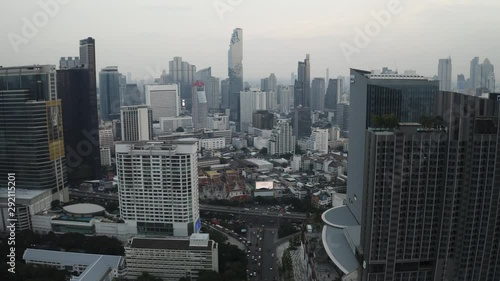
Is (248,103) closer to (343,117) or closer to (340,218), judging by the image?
(343,117)

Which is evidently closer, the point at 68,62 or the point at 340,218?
the point at 340,218

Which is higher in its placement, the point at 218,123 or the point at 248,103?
the point at 248,103

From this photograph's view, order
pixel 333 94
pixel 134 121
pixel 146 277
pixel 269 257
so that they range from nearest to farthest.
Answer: pixel 146 277 → pixel 269 257 → pixel 134 121 → pixel 333 94

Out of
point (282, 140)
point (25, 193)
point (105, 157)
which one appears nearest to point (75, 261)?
point (25, 193)

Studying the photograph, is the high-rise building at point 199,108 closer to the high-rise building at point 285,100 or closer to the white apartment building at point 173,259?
the high-rise building at point 285,100

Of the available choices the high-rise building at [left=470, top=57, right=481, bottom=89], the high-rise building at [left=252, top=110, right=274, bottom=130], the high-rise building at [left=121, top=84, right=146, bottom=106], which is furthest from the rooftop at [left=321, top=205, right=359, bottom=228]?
the high-rise building at [left=121, top=84, right=146, bottom=106]

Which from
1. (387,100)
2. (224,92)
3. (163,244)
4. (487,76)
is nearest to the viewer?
(163,244)

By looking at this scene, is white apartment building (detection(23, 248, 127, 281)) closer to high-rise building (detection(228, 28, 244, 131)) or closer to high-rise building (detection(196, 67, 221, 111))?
high-rise building (detection(228, 28, 244, 131))
